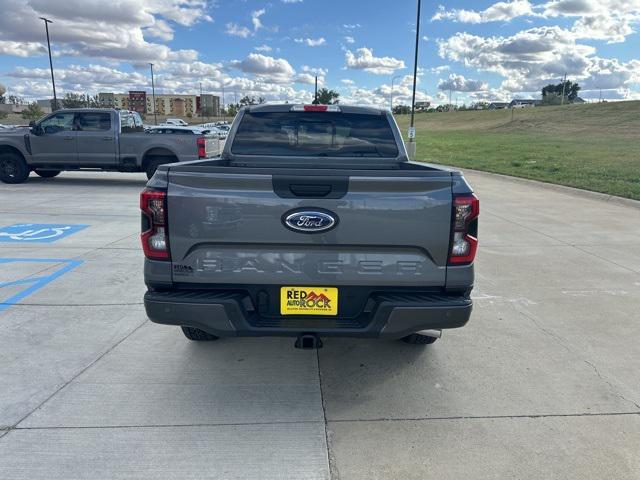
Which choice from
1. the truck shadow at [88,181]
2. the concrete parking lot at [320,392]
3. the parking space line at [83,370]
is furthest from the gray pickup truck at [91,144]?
the parking space line at [83,370]

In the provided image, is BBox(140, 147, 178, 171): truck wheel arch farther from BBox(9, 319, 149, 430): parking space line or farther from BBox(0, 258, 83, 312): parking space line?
BBox(9, 319, 149, 430): parking space line

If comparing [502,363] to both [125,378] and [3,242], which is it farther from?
[3,242]

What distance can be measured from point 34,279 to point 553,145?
107 ft

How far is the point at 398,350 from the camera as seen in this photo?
402 centimetres

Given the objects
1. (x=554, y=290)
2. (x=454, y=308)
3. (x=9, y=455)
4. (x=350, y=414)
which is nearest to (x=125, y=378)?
(x=9, y=455)

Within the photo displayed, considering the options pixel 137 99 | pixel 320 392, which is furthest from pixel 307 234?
pixel 137 99

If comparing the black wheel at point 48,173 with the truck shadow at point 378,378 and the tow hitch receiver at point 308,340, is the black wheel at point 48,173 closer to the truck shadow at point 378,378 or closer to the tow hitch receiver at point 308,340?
the truck shadow at point 378,378

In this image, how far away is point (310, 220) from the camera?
2.81 m

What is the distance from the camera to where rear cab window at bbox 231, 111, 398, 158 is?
424 centimetres

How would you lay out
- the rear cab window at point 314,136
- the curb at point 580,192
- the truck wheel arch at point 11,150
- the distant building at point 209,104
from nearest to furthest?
the rear cab window at point 314,136 < the curb at point 580,192 < the truck wheel arch at point 11,150 < the distant building at point 209,104

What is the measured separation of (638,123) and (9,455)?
210 ft

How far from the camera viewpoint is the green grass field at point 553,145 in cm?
1523

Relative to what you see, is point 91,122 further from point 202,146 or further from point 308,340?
point 308,340

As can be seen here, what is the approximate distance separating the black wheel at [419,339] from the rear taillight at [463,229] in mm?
1161
